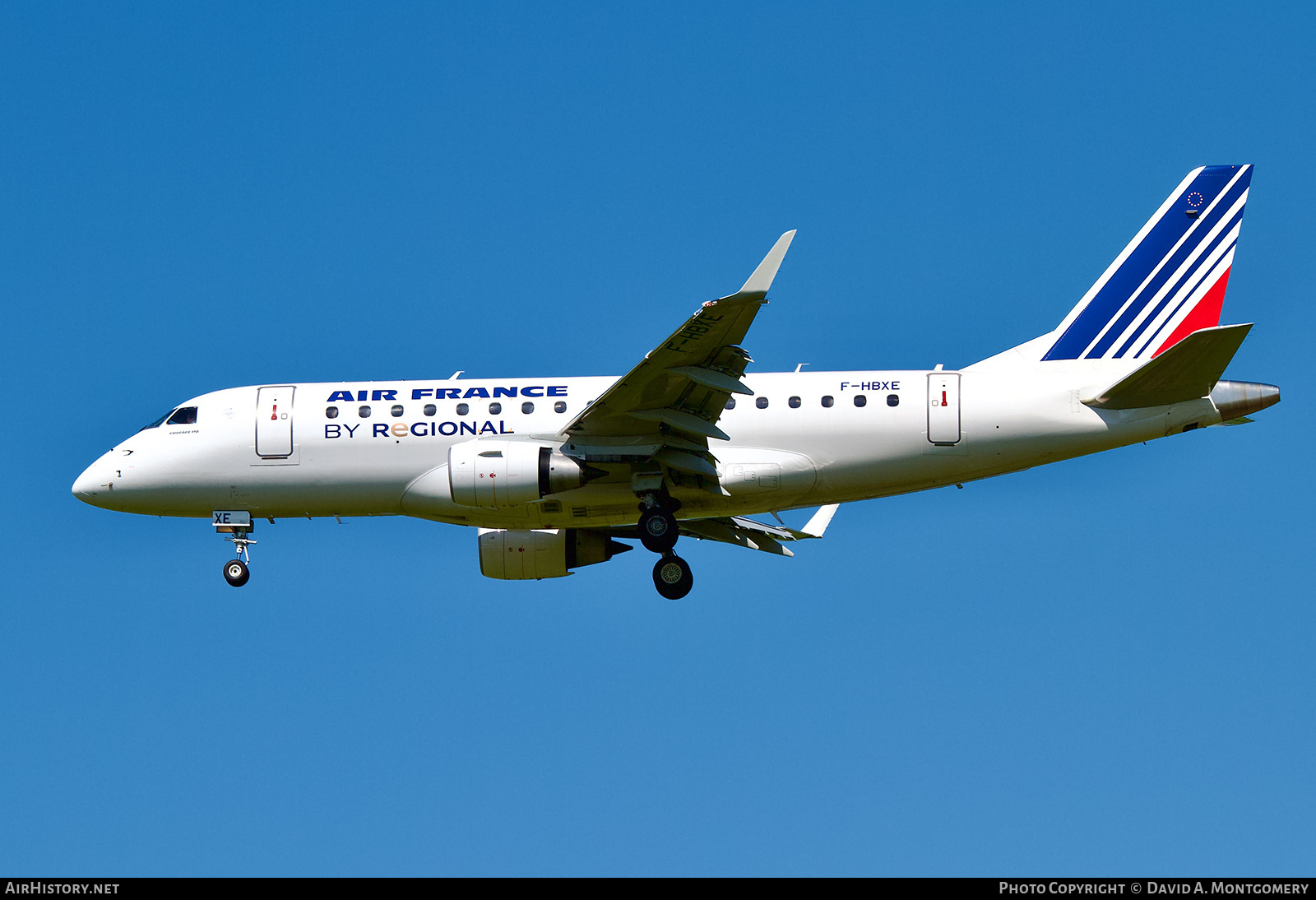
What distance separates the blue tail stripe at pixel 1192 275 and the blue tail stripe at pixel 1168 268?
0.56 ft

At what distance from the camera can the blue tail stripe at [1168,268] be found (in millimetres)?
26516

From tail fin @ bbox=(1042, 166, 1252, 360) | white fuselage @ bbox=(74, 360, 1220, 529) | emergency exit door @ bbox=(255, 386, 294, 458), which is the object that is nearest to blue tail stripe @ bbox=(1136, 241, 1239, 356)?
tail fin @ bbox=(1042, 166, 1252, 360)

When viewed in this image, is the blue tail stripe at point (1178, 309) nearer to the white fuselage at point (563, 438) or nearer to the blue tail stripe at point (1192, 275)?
the blue tail stripe at point (1192, 275)

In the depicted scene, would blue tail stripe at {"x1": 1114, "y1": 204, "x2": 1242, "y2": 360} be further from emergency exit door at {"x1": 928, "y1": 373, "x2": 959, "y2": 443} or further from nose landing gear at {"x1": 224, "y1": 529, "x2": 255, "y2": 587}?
nose landing gear at {"x1": 224, "y1": 529, "x2": 255, "y2": 587}

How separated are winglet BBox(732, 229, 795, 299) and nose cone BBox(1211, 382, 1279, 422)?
8325 millimetres

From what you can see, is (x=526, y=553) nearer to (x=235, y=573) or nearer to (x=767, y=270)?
(x=235, y=573)

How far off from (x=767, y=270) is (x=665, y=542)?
5.88 m

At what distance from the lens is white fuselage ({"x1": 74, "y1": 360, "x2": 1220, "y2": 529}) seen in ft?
83.2

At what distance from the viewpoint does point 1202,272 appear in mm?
26859

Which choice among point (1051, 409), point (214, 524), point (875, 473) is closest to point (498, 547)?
point (214, 524)

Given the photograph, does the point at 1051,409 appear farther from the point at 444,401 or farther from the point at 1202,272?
the point at 444,401

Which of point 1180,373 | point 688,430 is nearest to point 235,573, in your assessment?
point 688,430
